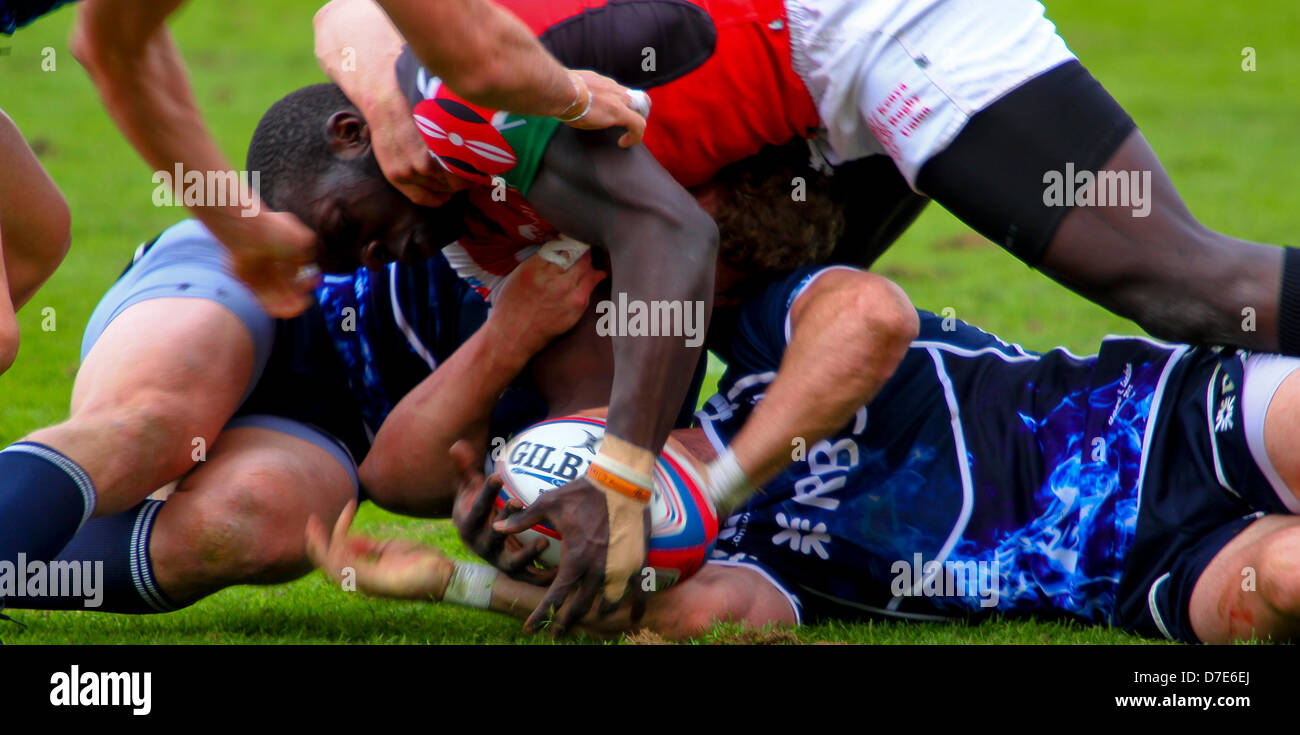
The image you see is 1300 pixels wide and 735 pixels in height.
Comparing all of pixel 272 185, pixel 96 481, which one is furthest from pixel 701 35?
pixel 96 481

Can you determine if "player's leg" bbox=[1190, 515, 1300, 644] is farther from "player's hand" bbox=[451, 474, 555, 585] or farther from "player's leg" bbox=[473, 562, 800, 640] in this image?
"player's hand" bbox=[451, 474, 555, 585]

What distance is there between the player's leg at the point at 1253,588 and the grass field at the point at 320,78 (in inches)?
8.5

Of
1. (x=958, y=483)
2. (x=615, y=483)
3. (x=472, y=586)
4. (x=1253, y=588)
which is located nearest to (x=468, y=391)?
(x=472, y=586)

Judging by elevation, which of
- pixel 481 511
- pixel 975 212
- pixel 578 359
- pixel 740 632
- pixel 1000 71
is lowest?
pixel 740 632

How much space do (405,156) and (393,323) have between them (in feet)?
2.64

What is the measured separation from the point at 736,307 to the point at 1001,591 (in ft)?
3.56

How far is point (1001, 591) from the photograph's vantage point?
3.41 meters

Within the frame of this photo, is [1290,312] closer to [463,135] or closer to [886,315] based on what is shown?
[886,315]

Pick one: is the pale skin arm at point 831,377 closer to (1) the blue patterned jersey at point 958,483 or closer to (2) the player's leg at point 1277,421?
(1) the blue patterned jersey at point 958,483

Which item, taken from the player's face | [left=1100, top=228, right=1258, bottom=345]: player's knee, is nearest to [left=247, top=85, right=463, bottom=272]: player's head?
the player's face

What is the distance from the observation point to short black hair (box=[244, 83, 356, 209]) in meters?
3.69

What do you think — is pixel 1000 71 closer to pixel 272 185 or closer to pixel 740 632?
pixel 740 632

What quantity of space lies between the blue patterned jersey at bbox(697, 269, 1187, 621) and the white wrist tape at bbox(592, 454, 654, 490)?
1.98 ft

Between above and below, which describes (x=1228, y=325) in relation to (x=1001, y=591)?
above
